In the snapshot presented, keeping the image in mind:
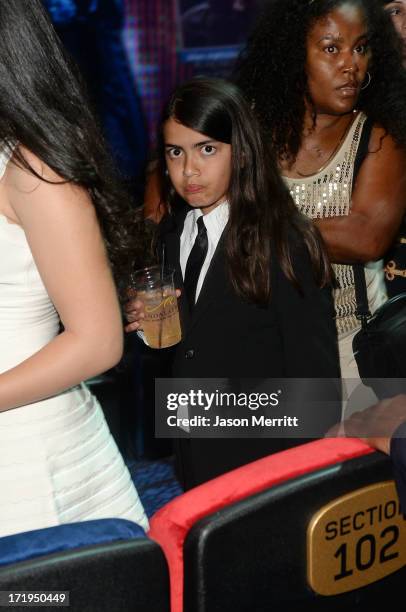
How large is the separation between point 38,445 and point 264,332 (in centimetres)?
79

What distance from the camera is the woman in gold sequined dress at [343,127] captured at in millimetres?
2191

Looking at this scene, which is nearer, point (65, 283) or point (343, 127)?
point (65, 283)

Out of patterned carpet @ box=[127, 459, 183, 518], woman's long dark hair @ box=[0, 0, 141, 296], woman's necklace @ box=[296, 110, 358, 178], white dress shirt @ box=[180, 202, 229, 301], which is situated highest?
woman's long dark hair @ box=[0, 0, 141, 296]

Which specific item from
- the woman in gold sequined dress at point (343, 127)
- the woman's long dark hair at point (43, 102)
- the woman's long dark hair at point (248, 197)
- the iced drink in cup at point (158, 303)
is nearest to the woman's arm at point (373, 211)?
the woman in gold sequined dress at point (343, 127)

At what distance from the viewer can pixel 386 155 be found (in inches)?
86.6

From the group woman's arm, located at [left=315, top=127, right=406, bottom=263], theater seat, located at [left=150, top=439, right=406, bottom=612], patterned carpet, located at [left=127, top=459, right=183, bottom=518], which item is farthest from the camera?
patterned carpet, located at [left=127, top=459, right=183, bottom=518]

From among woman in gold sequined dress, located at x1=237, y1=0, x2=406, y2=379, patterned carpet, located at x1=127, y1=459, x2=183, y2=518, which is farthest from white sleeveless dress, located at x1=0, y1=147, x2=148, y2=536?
patterned carpet, located at x1=127, y1=459, x2=183, y2=518

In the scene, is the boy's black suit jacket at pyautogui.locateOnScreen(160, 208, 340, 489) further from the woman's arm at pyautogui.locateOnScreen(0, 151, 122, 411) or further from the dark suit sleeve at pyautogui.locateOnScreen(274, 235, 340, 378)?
the woman's arm at pyautogui.locateOnScreen(0, 151, 122, 411)

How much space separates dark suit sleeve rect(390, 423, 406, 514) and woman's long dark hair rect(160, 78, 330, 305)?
0.66 m

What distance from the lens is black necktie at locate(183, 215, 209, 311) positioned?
2.03m

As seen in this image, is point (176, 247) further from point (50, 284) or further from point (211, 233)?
point (50, 284)

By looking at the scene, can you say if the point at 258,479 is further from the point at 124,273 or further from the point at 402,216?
the point at 402,216

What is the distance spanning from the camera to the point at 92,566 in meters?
1.11

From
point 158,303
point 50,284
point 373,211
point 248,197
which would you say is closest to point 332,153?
point 373,211
